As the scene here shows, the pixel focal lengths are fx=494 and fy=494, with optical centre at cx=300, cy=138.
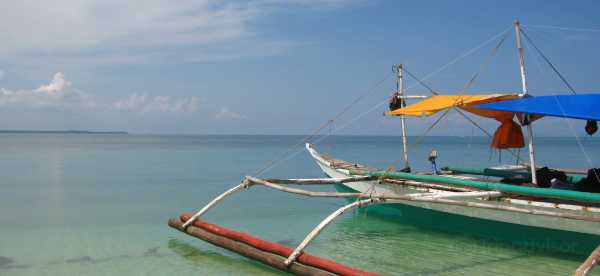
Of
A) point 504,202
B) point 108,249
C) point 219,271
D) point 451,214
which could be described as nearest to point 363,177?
point 451,214

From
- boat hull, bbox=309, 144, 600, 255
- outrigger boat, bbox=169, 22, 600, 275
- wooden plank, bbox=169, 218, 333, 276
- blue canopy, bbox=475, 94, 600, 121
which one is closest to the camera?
wooden plank, bbox=169, 218, 333, 276

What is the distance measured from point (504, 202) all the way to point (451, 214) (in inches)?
64.5

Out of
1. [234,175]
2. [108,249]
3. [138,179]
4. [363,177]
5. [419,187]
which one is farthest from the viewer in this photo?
[234,175]

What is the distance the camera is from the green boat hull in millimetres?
7627

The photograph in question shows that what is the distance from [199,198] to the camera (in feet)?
53.4

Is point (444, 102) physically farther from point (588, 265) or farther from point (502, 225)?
point (588, 265)

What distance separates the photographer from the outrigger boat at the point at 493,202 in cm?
689

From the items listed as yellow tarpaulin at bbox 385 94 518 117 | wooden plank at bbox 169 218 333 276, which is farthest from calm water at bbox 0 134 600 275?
yellow tarpaulin at bbox 385 94 518 117

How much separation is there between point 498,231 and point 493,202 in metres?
0.95

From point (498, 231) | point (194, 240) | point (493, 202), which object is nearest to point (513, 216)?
point (493, 202)

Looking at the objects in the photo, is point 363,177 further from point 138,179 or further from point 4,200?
point 138,179

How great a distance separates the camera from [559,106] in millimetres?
8023

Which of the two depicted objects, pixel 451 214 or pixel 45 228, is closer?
pixel 451 214

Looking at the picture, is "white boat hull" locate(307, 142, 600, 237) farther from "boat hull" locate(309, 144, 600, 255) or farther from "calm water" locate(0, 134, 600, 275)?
"calm water" locate(0, 134, 600, 275)
